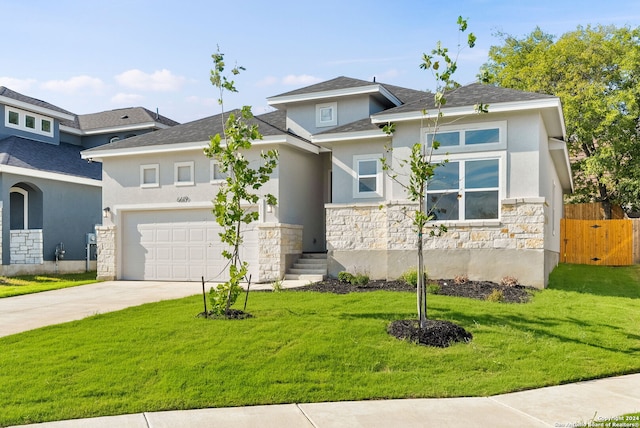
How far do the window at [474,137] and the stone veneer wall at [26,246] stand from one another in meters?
14.5

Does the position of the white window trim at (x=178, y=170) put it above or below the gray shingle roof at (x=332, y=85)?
below

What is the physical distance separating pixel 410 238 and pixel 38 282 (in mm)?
12186

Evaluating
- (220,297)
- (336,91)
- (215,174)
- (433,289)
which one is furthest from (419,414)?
(336,91)

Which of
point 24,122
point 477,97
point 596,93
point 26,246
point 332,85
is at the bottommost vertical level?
point 26,246

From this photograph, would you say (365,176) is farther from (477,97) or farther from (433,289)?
(433,289)

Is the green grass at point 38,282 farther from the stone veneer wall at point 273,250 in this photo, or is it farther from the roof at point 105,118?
the roof at point 105,118

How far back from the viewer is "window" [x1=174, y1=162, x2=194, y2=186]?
16422 millimetres

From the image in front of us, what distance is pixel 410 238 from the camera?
13906 millimetres

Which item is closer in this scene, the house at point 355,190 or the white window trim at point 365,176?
the house at point 355,190

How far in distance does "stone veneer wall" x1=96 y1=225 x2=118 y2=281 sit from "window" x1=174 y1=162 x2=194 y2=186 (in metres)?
2.66

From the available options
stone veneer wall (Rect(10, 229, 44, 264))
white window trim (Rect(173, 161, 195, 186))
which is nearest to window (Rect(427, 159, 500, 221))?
white window trim (Rect(173, 161, 195, 186))

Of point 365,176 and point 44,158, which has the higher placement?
point 44,158

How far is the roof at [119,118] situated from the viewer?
24984 mm

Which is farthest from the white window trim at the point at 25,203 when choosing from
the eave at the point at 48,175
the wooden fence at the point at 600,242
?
the wooden fence at the point at 600,242
